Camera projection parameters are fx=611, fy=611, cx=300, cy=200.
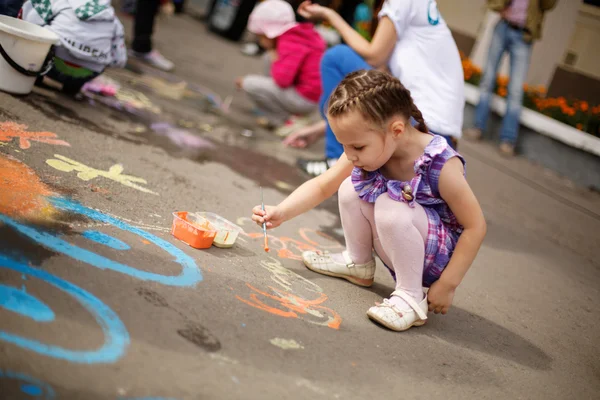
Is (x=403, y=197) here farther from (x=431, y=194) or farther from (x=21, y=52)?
(x=21, y=52)

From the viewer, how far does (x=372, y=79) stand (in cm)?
207

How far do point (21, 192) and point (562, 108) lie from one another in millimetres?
5628

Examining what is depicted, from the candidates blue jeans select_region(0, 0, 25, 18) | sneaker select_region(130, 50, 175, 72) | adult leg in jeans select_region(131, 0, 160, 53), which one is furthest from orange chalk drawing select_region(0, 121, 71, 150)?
adult leg in jeans select_region(131, 0, 160, 53)

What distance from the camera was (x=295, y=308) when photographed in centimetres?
206

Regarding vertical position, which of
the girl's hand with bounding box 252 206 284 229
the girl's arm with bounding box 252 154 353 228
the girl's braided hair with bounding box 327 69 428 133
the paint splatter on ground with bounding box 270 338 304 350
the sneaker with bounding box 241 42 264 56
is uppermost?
the girl's braided hair with bounding box 327 69 428 133

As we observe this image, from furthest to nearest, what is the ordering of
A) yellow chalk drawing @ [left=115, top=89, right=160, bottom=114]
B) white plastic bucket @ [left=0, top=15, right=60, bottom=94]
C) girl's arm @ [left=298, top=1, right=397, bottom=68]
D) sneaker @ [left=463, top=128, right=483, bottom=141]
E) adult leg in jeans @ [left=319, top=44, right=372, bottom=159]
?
sneaker @ [left=463, top=128, right=483, bottom=141] < yellow chalk drawing @ [left=115, top=89, right=160, bottom=114] < adult leg in jeans @ [left=319, top=44, right=372, bottom=159] < girl's arm @ [left=298, top=1, right=397, bottom=68] < white plastic bucket @ [left=0, top=15, right=60, bottom=94]

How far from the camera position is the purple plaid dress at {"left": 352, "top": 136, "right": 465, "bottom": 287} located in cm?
208

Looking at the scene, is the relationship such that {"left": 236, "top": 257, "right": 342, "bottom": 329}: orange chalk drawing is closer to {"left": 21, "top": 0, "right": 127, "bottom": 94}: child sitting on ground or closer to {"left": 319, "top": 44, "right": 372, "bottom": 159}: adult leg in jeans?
{"left": 319, "top": 44, "right": 372, "bottom": 159}: adult leg in jeans

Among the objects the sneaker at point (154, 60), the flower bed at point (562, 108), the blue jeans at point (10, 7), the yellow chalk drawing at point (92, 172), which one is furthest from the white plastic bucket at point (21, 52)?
the flower bed at point (562, 108)

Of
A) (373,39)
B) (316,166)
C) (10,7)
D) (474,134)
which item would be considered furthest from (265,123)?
(474,134)

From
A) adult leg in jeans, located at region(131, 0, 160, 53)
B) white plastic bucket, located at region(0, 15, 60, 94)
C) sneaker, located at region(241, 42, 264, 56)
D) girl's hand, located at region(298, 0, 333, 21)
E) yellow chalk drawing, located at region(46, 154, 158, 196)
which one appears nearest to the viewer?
yellow chalk drawing, located at region(46, 154, 158, 196)

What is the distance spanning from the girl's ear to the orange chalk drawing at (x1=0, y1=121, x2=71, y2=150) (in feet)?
5.12

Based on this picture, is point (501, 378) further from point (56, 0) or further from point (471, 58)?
point (471, 58)

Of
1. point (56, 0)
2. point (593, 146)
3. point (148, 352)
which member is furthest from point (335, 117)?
point (593, 146)
